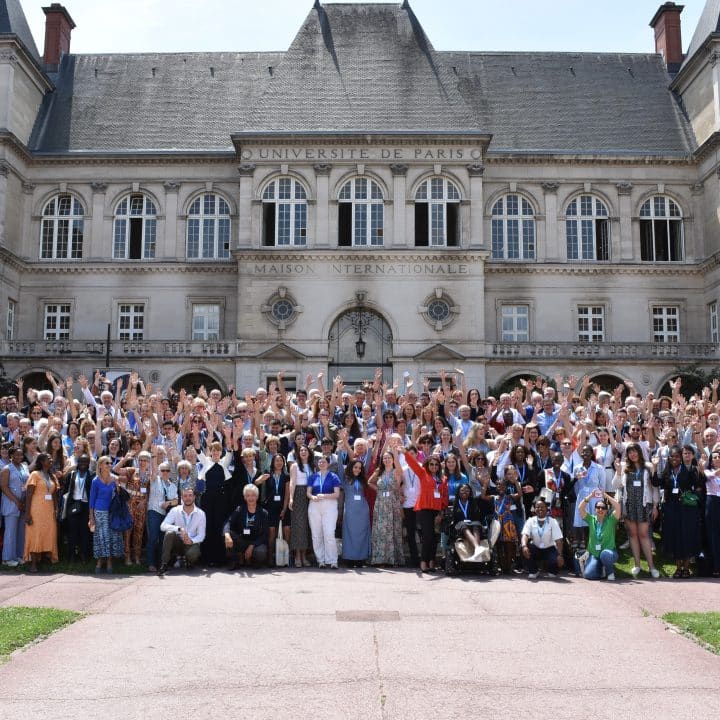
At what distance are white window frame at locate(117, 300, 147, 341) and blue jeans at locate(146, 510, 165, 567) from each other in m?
27.3

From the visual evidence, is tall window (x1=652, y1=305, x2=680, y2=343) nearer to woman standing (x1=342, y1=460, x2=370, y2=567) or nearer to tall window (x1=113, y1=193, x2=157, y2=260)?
tall window (x1=113, y1=193, x2=157, y2=260)

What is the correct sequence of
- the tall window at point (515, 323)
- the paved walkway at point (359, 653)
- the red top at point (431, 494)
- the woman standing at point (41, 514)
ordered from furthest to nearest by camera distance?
the tall window at point (515, 323) → the red top at point (431, 494) → the woman standing at point (41, 514) → the paved walkway at point (359, 653)

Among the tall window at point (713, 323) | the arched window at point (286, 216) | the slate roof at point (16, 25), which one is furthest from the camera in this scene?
the slate roof at point (16, 25)

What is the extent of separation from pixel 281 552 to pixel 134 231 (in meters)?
29.9

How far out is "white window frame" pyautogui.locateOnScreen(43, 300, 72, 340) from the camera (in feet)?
132

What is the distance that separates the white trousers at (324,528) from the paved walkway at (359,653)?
143cm

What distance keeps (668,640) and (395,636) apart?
9.57 ft

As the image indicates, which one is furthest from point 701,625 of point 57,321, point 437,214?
point 57,321

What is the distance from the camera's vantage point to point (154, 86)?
45188 mm

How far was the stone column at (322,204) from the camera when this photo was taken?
123 feet

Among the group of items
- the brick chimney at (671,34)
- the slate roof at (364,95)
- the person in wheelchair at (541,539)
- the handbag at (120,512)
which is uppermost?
the brick chimney at (671,34)

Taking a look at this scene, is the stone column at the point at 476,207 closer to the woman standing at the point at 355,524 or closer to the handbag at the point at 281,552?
the woman standing at the point at 355,524

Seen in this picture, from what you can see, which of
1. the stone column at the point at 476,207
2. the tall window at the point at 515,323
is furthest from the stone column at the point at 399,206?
the tall window at the point at 515,323

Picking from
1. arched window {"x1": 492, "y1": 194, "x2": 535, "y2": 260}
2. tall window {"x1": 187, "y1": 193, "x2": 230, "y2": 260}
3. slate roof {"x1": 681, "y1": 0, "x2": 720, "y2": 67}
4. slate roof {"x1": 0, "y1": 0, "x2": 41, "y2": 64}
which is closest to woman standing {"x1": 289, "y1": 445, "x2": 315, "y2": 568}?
tall window {"x1": 187, "y1": 193, "x2": 230, "y2": 260}
